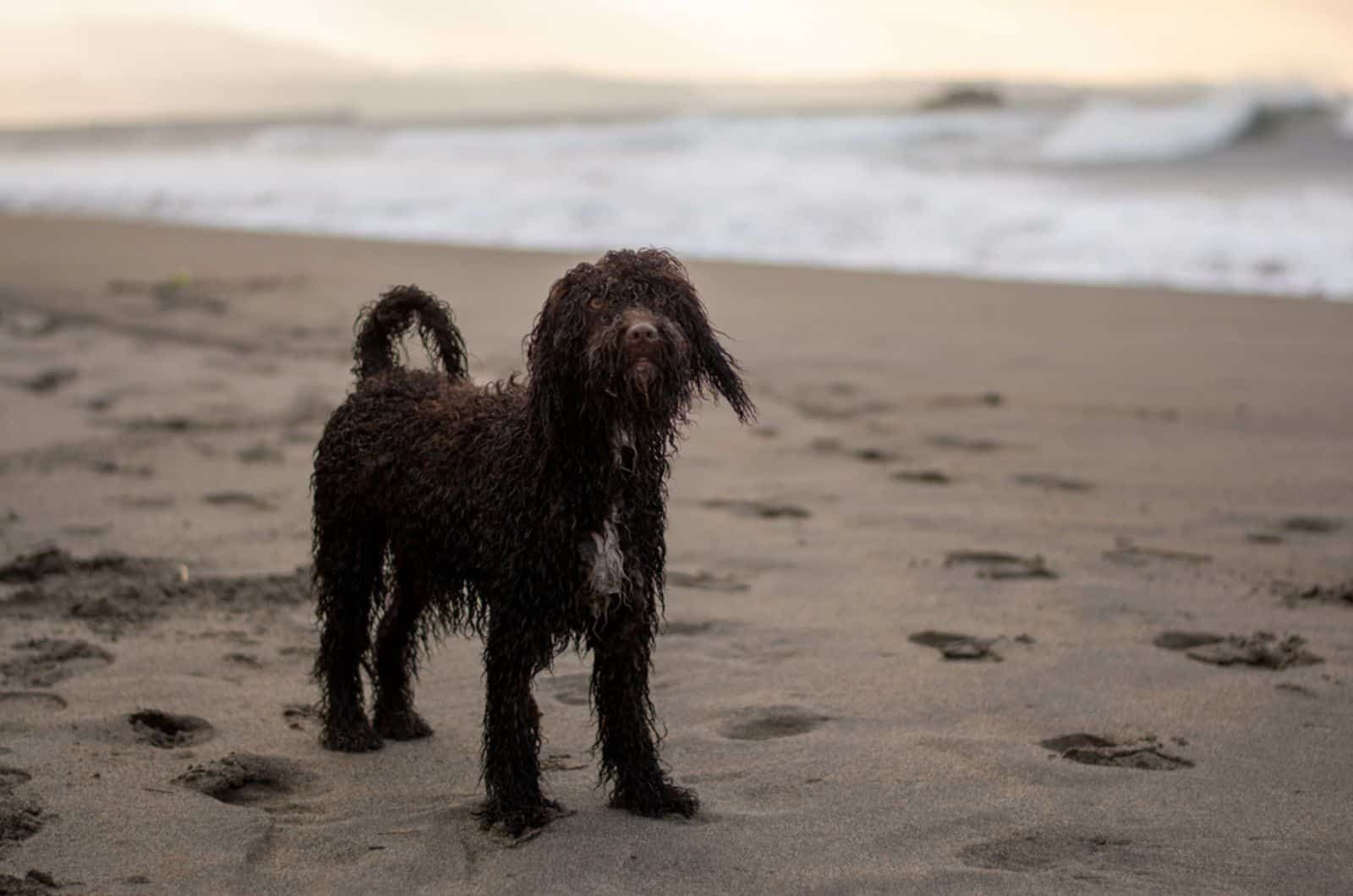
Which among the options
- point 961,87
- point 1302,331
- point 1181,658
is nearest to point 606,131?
point 961,87

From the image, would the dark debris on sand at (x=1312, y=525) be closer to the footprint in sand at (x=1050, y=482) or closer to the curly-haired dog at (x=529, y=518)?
the footprint in sand at (x=1050, y=482)

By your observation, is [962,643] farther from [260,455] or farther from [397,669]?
[260,455]

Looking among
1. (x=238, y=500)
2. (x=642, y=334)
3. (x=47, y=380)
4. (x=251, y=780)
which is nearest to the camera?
(x=642, y=334)

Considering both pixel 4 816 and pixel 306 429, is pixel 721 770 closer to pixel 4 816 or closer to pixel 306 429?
pixel 4 816

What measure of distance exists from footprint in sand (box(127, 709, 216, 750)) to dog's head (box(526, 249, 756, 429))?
1771mm

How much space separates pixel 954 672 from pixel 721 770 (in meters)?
1.14

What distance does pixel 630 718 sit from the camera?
4.16 m

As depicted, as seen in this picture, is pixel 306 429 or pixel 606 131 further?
pixel 606 131

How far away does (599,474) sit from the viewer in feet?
12.8

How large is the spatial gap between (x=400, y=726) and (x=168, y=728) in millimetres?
724

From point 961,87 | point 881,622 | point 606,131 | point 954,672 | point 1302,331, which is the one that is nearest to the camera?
point 954,672

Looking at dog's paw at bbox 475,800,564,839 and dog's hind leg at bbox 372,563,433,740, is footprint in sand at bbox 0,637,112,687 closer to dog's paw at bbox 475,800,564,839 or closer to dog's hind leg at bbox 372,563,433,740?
dog's hind leg at bbox 372,563,433,740

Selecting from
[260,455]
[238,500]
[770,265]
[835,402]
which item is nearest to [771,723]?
[238,500]

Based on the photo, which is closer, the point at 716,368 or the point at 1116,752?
the point at 716,368
